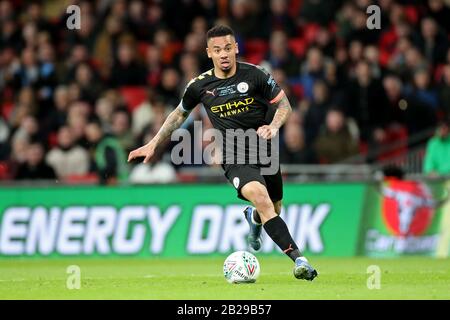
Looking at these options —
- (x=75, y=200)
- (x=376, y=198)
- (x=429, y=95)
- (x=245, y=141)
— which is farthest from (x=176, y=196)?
(x=245, y=141)

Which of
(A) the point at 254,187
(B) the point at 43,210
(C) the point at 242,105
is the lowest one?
(B) the point at 43,210

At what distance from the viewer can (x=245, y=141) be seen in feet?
41.3

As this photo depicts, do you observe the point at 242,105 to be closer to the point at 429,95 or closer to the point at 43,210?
the point at 43,210

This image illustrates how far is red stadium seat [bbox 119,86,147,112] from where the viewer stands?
2344 centimetres

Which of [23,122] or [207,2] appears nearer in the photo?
[23,122]

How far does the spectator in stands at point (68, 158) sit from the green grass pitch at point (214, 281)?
3.54 meters

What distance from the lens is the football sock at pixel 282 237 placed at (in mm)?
11727

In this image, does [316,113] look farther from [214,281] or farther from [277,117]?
[277,117]

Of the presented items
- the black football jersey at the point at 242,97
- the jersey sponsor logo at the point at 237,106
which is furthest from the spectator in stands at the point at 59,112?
the jersey sponsor logo at the point at 237,106

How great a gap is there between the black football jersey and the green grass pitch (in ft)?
5.73

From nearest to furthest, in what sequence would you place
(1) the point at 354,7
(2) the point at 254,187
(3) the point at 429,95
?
(2) the point at 254,187 < (3) the point at 429,95 < (1) the point at 354,7

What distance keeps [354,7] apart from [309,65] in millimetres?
1837

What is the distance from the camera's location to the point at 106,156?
20562 millimetres

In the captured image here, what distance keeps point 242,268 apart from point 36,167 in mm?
9073
